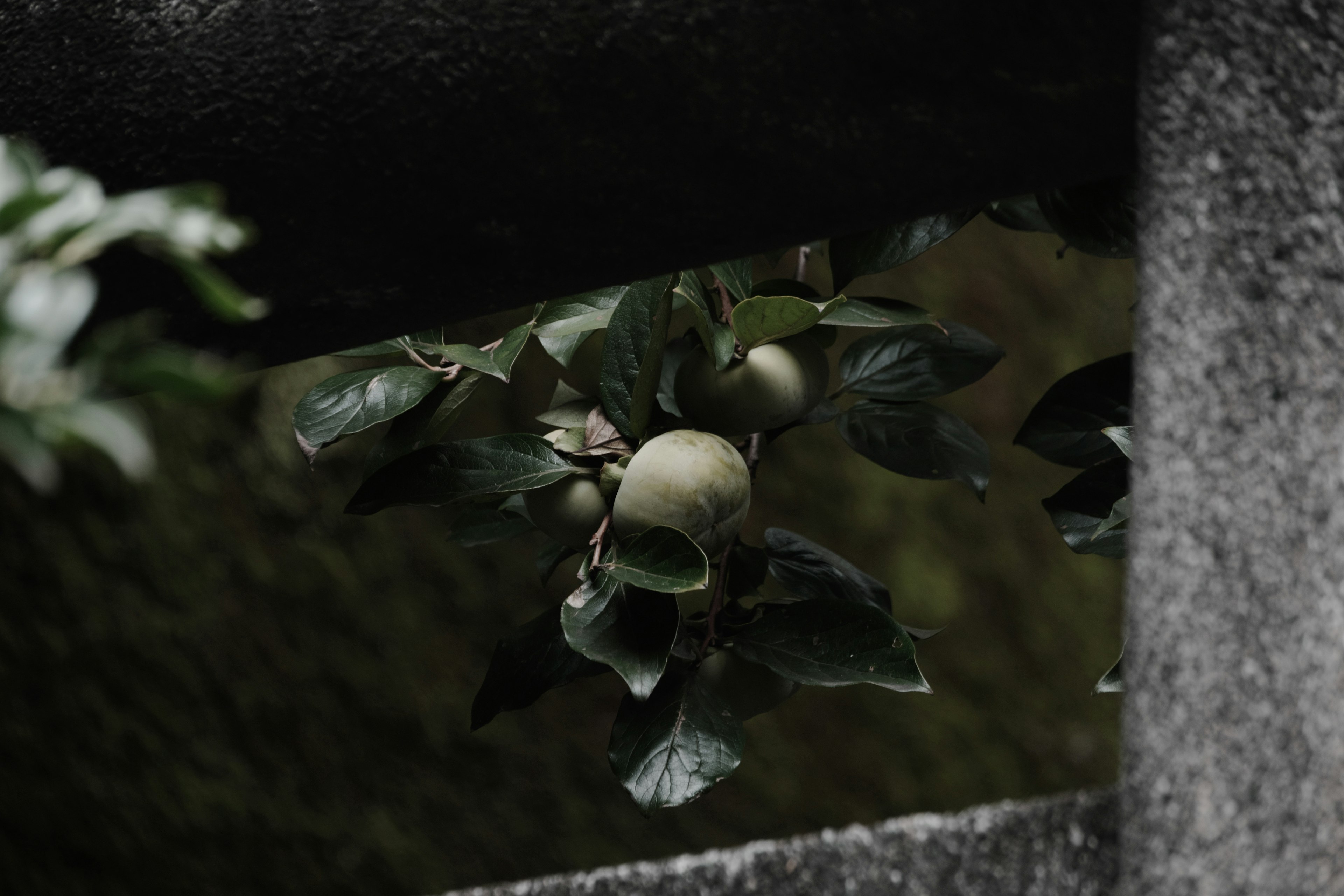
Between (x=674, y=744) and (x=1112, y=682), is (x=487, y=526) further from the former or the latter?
(x=1112, y=682)

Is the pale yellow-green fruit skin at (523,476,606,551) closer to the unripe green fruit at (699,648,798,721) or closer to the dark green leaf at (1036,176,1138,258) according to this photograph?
the unripe green fruit at (699,648,798,721)

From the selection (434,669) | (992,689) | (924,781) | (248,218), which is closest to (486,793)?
(434,669)

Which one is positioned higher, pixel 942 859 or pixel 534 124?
pixel 534 124

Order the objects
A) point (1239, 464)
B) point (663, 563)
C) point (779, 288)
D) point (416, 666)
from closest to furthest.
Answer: point (1239, 464), point (663, 563), point (779, 288), point (416, 666)

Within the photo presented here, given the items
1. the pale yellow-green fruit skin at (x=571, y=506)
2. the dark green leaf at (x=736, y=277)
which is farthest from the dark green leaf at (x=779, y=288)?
the pale yellow-green fruit skin at (x=571, y=506)

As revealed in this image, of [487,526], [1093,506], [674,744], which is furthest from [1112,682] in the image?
[487,526]

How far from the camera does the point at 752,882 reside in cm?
27

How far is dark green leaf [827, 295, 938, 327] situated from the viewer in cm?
42

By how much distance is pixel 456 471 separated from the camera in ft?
1.32

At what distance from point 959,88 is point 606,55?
0.09m

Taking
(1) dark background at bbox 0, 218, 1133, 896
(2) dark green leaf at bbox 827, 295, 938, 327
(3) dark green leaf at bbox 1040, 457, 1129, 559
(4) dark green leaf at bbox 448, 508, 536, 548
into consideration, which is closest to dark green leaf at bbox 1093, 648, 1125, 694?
(3) dark green leaf at bbox 1040, 457, 1129, 559

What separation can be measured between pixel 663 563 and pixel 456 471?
3.6 inches

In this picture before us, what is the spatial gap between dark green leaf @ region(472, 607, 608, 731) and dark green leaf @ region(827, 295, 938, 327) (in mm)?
160

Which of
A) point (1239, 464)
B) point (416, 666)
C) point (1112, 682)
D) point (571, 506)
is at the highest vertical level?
point (1239, 464)
